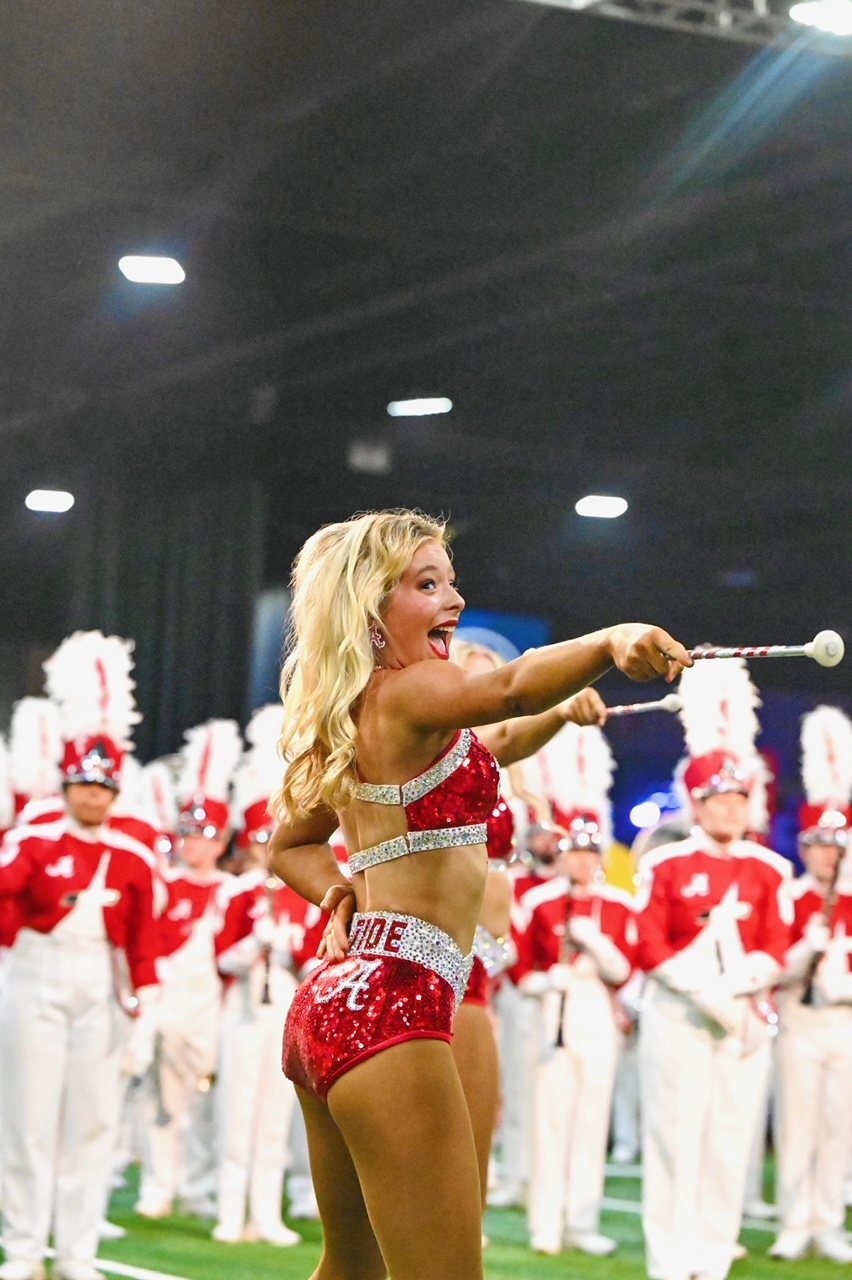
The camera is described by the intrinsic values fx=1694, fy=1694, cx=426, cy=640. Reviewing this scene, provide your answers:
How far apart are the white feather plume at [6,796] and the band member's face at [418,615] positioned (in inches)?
223

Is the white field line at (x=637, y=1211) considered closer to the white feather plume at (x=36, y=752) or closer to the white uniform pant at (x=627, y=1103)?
the white uniform pant at (x=627, y=1103)

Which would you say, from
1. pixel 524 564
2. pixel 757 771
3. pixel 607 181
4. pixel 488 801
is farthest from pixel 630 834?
pixel 488 801

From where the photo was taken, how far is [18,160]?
8.98m

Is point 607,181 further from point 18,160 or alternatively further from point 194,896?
point 194,896

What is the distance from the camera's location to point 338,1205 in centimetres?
238

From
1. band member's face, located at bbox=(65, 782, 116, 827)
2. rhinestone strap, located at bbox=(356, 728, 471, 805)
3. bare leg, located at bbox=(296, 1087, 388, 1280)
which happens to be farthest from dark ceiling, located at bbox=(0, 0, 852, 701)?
bare leg, located at bbox=(296, 1087, 388, 1280)

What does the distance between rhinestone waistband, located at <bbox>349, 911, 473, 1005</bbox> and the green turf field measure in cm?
396

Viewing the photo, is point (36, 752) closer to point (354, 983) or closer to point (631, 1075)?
point (631, 1075)

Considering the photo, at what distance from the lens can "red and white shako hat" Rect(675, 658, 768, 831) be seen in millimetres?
6246

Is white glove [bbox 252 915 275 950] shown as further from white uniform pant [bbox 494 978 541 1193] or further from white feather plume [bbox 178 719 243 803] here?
white uniform pant [bbox 494 978 541 1193]

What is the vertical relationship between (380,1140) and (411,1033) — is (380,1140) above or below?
below

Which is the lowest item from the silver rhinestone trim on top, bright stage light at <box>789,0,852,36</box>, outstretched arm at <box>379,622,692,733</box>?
the silver rhinestone trim on top

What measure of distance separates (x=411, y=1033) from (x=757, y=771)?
6232 millimetres

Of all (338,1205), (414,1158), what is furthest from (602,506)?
(414,1158)
